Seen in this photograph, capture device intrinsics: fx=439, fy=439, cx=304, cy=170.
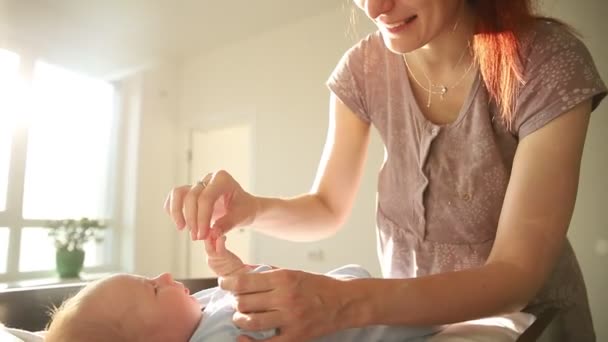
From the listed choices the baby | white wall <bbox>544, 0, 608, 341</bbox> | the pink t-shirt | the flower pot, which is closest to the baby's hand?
the baby

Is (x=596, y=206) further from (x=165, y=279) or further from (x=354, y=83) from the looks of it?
(x=165, y=279)

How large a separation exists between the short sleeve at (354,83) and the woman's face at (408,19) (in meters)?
0.23

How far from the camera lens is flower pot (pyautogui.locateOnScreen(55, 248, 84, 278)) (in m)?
3.55

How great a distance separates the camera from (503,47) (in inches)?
29.3

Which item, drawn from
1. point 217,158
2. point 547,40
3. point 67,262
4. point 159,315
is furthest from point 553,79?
point 217,158

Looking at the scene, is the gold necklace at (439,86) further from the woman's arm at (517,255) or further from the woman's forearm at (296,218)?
the woman's forearm at (296,218)

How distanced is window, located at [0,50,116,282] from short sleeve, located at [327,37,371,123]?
3.36 m

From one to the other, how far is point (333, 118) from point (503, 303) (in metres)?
0.60

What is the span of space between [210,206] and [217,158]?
378 centimetres

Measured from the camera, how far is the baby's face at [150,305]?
74 cm

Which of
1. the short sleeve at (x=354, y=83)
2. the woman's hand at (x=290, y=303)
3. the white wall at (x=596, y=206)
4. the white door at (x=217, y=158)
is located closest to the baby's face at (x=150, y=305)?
the woman's hand at (x=290, y=303)

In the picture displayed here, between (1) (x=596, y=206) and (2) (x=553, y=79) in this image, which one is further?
(1) (x=596, y=206)

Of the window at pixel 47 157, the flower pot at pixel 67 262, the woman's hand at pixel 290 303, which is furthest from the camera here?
the flower pot at pixel 67 262

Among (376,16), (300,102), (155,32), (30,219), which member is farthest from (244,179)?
(376,16)
